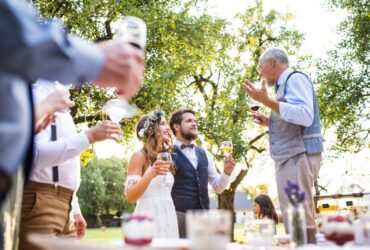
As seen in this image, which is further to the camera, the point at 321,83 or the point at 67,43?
the point at 321,83

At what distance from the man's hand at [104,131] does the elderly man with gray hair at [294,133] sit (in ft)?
3.96

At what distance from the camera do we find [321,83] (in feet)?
47.6

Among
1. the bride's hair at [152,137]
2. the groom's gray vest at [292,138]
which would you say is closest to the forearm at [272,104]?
the groom's gray vest at [292,138]

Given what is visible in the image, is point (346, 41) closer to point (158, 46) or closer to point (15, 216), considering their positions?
point (158, 46)

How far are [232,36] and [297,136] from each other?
14.4m

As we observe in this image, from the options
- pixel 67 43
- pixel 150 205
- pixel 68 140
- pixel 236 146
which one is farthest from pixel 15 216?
pixel 236 146

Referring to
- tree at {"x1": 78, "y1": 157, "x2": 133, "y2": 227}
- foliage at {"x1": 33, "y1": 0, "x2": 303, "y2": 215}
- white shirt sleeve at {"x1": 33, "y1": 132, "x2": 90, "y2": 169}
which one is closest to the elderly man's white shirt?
white shirt sleeve at {"x1": 33, "y1": 132, "x2": 90, "y2": 169}

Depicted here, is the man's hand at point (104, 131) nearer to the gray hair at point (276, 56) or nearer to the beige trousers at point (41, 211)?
the beige trousers at point (41, 211)

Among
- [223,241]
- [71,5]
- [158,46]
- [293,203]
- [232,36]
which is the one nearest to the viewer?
[223,241]

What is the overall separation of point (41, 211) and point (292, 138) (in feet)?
6.28

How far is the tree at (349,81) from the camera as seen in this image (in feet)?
44.1

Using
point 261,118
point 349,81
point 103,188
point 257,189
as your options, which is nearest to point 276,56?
point 261,118

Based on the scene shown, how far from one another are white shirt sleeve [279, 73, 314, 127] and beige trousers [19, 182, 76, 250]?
5.44 feet

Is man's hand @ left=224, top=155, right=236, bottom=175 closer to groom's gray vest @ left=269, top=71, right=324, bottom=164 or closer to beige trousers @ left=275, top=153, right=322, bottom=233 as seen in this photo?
groom's gray vest @ left=269, top=71, right=324, bottom=164
